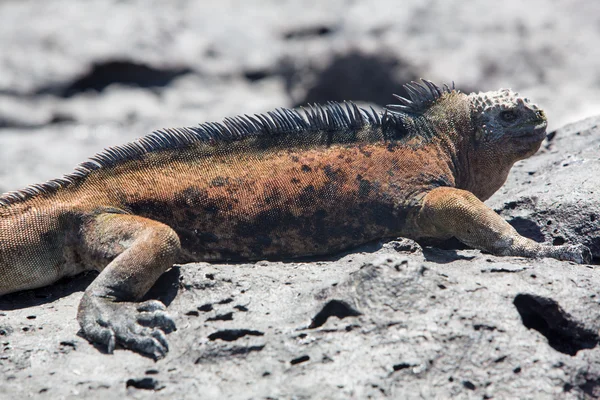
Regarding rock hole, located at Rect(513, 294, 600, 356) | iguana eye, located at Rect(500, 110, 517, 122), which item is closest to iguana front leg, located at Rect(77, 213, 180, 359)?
rock hole, located at Rect(513, 294, 600, 356)

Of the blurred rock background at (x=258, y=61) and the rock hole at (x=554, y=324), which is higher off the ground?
the blurred rock background at (x=258, y=61)

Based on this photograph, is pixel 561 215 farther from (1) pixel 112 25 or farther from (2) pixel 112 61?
(1) pixel 112 25

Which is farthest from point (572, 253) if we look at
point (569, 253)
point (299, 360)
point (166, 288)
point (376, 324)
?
point (166, 288)

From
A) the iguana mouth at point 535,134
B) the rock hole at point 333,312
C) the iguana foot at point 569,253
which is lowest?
the rock hole at point 333,312

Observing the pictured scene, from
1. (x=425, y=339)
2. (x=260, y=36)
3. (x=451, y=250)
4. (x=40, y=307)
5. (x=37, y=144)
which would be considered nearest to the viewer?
(x=425, y=339)

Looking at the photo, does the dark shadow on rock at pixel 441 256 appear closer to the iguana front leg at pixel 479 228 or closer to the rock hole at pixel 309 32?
the iguana front leg at pixel 479 228

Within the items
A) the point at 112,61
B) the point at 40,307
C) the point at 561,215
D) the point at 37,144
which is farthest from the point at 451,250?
the point at 112,61

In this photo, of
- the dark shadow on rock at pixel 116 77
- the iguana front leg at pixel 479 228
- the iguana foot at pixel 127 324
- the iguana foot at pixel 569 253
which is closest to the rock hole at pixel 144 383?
the iguana foot at pixel 127 324
